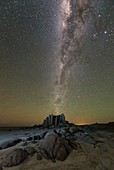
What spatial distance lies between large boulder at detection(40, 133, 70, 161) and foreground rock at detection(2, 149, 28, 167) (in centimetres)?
164

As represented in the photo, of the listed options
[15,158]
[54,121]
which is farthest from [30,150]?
[54,121]

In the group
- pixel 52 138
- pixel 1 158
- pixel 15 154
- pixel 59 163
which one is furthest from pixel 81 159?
pixel 1 158

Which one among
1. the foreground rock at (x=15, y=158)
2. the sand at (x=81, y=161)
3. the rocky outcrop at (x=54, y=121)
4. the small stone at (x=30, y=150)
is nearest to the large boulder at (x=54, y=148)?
the sand at (x=81, y=161)

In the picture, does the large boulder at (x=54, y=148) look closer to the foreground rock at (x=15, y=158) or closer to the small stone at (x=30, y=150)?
the small stone at (x=30, y=150)

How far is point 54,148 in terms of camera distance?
17.4 metres

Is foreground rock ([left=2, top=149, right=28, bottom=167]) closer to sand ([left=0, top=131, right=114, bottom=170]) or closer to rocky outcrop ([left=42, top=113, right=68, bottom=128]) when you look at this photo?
sand ([left=0, top=131, right=114, bottom=170])

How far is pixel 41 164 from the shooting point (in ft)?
51.8

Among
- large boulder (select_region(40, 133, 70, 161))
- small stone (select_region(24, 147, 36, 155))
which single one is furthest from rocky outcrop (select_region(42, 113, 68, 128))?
small stone (select_region(24, 147, 36, 155))

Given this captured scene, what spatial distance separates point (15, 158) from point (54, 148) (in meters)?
3.36

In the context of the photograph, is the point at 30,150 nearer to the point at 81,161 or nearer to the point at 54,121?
the point at 81,161

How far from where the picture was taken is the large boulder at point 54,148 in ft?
54.9

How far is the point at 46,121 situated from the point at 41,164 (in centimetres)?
2195

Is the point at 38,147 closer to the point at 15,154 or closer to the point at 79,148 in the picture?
the point at 15,154

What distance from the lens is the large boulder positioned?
1672cm
